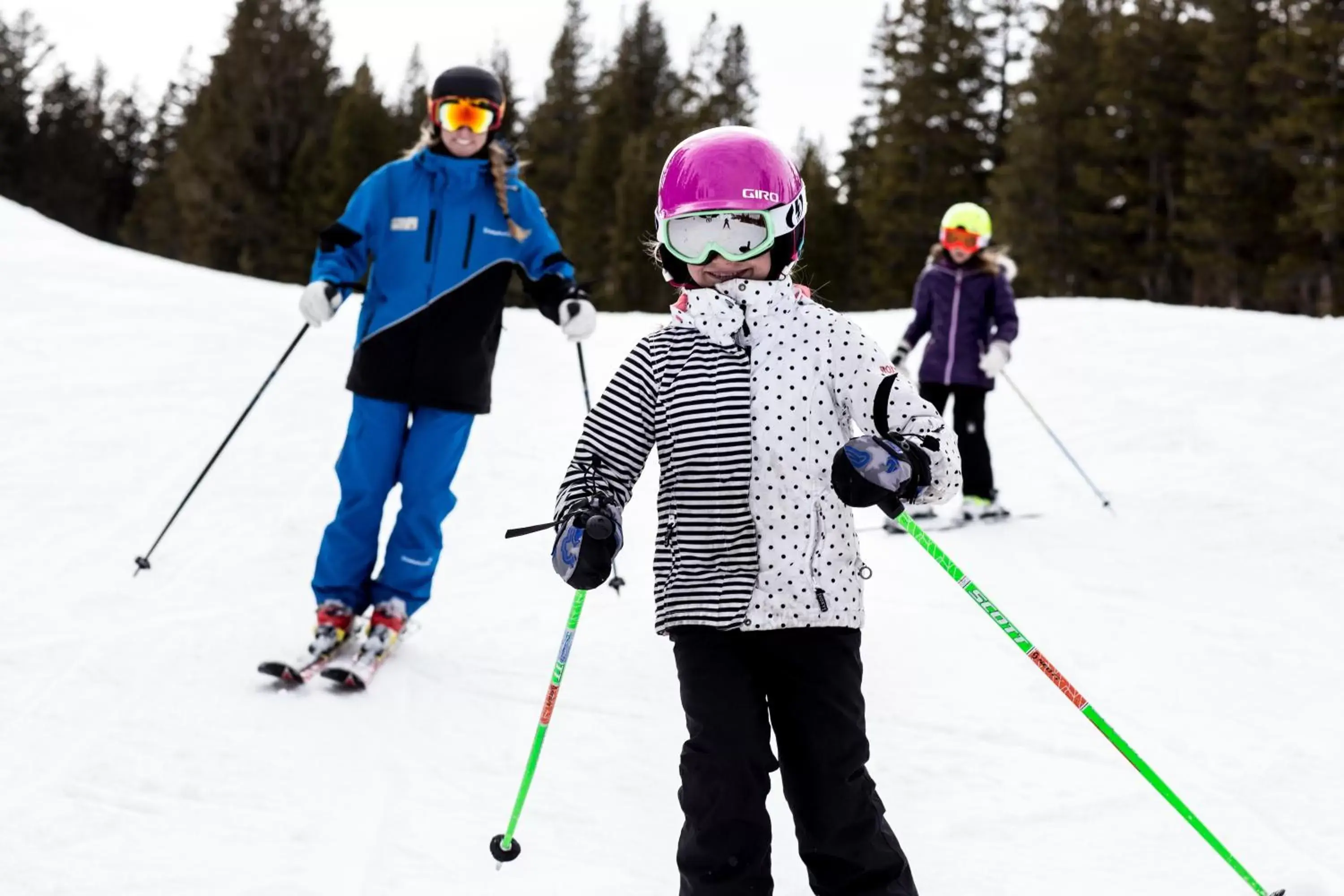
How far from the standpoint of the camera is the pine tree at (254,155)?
4081 cm

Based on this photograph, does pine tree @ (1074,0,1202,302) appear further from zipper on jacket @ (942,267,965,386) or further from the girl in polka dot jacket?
the girl in polka dot jacket

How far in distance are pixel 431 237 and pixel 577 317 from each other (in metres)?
0.60

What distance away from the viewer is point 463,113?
4.12 meters

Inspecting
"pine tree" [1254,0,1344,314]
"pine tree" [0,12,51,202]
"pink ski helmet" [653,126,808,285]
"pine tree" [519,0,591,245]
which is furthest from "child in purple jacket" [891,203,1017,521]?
"pine tree" [0,12,51,202]

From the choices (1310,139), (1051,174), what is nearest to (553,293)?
(1310,139)

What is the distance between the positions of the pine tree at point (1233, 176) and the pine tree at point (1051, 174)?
3799 mm

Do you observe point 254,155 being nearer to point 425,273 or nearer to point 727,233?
point 425,273

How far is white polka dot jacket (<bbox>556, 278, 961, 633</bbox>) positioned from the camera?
2.32m

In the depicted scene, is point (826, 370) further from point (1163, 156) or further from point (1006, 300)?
point (1163, 156)

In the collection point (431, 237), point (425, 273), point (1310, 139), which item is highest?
point (1310, 139)

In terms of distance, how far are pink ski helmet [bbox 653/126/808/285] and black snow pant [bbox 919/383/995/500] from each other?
490cm

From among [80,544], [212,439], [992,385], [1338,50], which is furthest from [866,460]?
[1338,50]

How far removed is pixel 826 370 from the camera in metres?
2.42

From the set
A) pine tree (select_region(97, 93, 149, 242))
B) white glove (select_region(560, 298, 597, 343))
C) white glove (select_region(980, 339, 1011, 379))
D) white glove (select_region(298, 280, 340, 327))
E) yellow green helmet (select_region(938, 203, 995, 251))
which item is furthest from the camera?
pine tree (select_region(97, 93, 149, 242))
